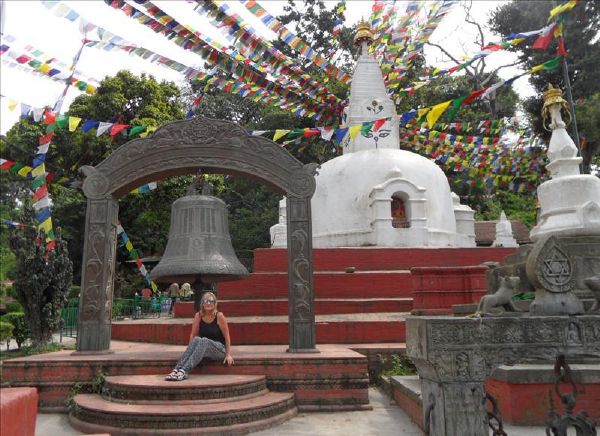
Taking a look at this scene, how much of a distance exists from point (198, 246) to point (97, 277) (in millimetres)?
1478

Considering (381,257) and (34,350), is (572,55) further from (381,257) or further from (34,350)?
(34,350)

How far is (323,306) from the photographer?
976 cm

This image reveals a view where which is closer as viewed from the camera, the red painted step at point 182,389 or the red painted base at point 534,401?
the red painted base at point 534,401

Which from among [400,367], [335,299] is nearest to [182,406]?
[400,367]

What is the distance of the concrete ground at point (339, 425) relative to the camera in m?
5.01

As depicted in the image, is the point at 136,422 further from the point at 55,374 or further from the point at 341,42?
the point at 341,42

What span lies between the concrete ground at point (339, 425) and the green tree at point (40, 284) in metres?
8.05

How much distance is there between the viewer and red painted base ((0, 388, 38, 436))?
1529 millimetres

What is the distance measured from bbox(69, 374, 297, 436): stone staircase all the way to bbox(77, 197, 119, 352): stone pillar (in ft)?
3.00

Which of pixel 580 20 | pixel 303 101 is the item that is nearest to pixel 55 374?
pixel 303 101

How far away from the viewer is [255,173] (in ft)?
22.5

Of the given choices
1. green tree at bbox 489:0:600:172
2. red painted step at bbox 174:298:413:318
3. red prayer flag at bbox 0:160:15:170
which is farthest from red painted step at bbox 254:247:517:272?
green tree at bbox 489:0:600:172

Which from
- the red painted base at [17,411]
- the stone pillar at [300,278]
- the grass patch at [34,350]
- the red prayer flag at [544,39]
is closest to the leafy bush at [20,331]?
the grass patch at [34,350]

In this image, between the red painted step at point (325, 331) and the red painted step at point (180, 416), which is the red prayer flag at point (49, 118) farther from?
the red painted step at point (180, 416)
